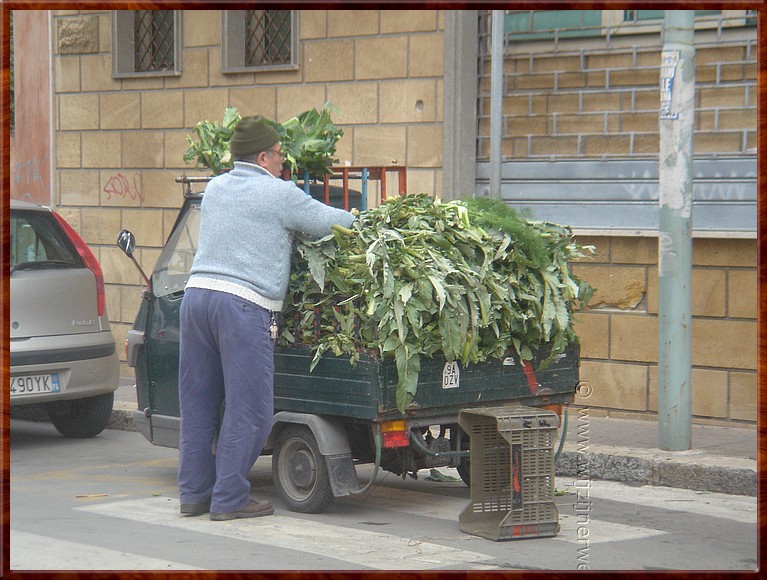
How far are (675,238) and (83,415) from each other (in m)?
4.39

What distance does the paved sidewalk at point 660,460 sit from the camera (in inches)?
285

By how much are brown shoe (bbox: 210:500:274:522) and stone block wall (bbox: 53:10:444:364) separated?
5.03 m

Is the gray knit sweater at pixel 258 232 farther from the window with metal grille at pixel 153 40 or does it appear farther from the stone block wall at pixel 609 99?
the window with metal grille at pixel 153 40

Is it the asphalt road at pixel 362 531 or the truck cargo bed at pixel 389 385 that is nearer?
the asphalt road at pixel 362 531

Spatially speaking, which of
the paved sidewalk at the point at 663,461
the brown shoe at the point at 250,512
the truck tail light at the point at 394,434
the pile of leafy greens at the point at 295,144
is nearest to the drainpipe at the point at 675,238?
the paved sidewalk at the point at 663,461

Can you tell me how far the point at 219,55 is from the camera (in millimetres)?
12109

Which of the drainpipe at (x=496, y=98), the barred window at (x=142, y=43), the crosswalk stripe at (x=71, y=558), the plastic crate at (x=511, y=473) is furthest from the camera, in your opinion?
the barred window at (x=142, y=43)

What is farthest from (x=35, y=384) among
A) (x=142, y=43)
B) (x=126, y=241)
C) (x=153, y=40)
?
(x=142, y=43)

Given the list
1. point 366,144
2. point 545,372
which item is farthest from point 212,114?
point 545,372

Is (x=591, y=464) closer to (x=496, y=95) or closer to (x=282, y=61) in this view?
(x=496, y=95)

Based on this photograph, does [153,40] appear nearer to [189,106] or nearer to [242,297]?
[189,106]

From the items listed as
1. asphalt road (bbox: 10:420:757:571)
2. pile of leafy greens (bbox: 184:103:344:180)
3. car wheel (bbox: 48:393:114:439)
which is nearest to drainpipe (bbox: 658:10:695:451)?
asphalt road (bbox: 10:420:757:571)

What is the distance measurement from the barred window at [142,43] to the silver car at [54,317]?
14.5 feet

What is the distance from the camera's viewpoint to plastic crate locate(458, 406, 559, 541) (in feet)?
18.8
